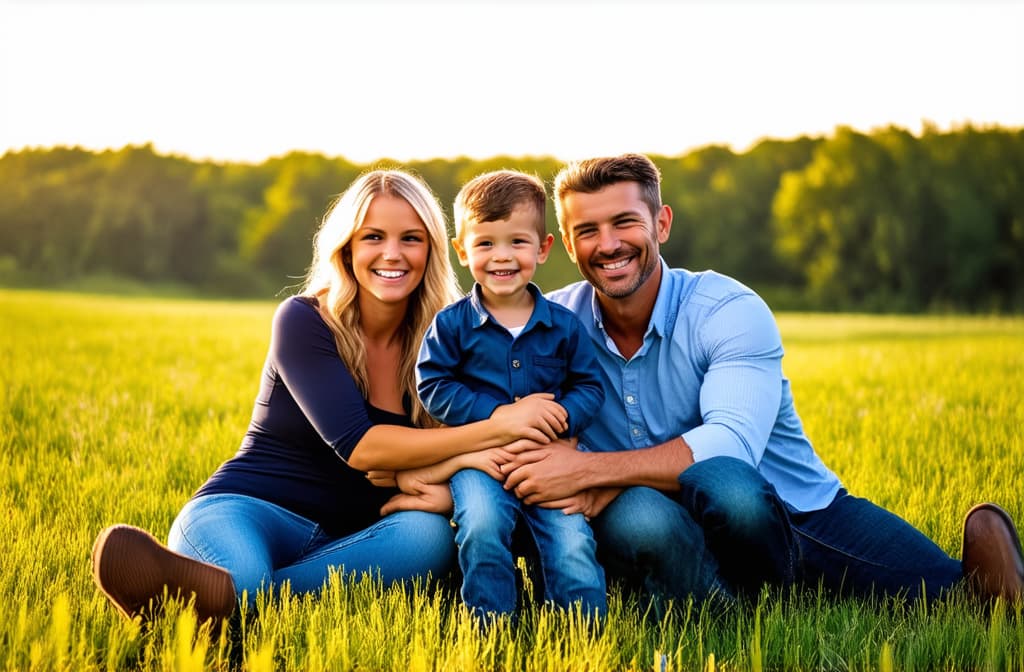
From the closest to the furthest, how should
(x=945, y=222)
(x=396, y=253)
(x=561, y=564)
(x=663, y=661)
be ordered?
(x=663, y=661)
(x=561, y=564)
(x=396, y=253)
(x=945, y=222)

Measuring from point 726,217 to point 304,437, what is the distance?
67440mm

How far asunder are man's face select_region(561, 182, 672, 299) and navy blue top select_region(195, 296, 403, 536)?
3.78 ft

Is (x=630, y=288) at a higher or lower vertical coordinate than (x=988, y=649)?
higher

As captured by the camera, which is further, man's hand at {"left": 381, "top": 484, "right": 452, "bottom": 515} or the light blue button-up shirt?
the light blue button-up shirt

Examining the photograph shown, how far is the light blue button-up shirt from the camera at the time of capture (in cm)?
398

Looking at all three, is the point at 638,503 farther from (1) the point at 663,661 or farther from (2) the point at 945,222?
(2) the point at 945,222

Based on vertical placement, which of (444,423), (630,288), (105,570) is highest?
(630,288)

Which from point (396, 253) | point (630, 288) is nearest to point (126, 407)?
point (396, 253)

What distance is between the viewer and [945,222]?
181 feet

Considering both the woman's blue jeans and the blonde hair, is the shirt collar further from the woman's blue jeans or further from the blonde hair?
the woman's blue jeans

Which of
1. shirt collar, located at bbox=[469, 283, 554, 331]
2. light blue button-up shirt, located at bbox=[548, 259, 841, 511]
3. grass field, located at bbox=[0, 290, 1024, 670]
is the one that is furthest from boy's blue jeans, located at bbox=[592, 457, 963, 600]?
shirt collar, located at bbox=[469, 283, 554, 331]

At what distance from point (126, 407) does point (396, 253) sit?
5228 millimetres

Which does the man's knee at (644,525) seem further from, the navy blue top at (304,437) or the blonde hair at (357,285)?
the navy blue top at (304,437)

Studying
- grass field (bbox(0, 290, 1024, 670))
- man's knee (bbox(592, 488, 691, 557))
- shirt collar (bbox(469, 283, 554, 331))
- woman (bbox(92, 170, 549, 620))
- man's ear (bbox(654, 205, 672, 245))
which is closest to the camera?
grass field (bbox(0, 290, 1024, 670))
